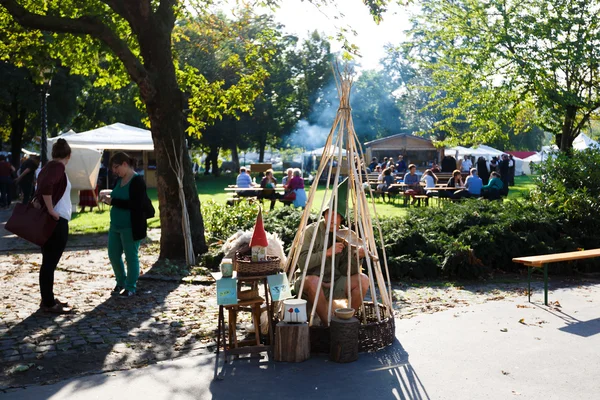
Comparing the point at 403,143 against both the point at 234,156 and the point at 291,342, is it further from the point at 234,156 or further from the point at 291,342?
the point at 291,342

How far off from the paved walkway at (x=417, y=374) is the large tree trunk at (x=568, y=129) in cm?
1266

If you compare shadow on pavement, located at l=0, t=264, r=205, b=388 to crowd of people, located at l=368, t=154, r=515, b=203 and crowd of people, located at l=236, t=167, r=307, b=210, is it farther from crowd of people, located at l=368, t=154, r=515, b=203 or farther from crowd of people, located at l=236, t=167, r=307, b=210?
crowd of people, located at l=368, t=154, r=515, b=203

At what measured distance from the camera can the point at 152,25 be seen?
991 cm

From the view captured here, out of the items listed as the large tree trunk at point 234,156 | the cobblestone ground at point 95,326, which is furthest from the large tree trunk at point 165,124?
the large tree trunk at point 234,156

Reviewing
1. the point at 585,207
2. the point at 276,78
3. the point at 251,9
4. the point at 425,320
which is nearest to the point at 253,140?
the point at 276,78

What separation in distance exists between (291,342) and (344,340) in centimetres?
45

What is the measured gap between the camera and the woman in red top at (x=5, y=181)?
2020 centimetres

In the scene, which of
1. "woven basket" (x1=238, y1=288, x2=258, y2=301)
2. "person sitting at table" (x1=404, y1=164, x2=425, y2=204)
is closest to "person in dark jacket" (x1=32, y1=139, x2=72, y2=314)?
"woven basket" (x1=238, y1=288, x2=258, y2=301)

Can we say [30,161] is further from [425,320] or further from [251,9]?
[425,320]

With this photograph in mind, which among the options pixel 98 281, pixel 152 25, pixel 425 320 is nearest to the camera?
pixel 425 320

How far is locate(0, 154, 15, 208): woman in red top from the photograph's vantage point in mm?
20203

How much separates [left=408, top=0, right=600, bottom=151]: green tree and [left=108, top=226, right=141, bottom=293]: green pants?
13.0 metres

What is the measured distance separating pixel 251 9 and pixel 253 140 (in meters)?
37.9

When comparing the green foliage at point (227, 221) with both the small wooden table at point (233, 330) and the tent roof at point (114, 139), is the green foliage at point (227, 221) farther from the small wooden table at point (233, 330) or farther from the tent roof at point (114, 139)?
the tent roof at point (114, 139)
